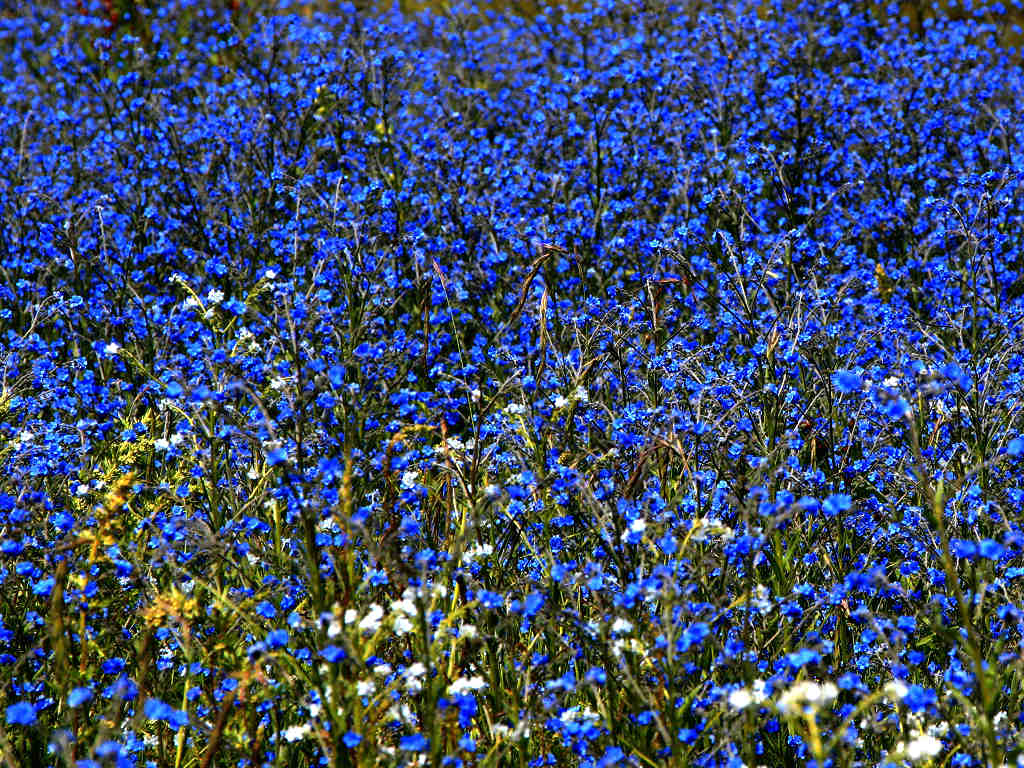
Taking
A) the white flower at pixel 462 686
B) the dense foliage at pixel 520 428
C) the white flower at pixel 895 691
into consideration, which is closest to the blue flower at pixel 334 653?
the dense foliage at pixel 520 428

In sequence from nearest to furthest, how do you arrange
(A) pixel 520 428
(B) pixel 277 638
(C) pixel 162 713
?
1. (C) pixel 162 713
2. (B) pixel 277 638
3. (A) pixel 520 428

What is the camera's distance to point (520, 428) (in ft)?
13.9

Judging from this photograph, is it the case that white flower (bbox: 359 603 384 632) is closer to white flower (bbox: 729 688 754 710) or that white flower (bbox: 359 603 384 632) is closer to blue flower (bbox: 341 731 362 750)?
blue flower (bbox: 341 731 362 750)

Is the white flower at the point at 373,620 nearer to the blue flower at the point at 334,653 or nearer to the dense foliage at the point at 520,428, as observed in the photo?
the dense foliage at the point at 520,428

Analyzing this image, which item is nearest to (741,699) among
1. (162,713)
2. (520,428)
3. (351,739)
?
(351,739)

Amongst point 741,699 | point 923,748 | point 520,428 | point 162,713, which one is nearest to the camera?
point 923,748

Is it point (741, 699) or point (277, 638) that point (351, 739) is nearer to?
point (277, 638)

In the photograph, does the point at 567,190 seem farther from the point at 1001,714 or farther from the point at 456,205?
the point at 1001,714

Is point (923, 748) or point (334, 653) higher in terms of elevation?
point (334, 653)

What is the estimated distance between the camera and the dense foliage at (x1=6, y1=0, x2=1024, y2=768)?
311 cm

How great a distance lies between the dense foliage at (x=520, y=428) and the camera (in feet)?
10.2

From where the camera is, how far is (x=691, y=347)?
5527 mm

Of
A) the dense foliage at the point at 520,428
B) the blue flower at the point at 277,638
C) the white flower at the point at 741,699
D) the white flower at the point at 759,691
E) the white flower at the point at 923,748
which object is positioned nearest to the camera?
the white flower at the point at 923,748

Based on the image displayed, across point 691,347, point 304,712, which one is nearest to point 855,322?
point 691,347
